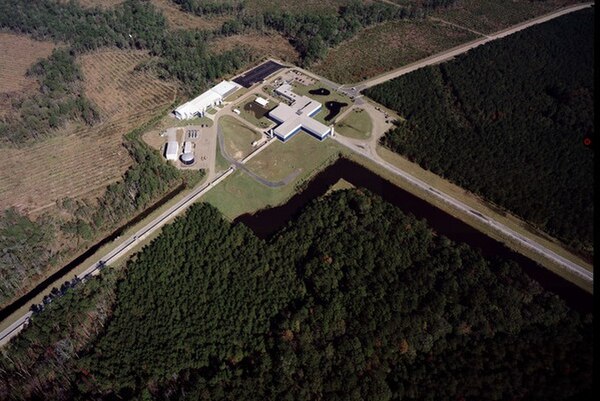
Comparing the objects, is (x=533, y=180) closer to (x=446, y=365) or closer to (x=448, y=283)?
(x=448, y=283)

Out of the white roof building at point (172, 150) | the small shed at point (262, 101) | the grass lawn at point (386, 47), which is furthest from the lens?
Result: the grass lawn at point (386, 47)

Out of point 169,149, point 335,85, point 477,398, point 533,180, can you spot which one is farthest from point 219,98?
point 477,398

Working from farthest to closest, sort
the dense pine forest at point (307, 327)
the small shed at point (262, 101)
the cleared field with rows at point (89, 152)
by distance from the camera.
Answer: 1. the small shed at point (262, 101)
2. the cleared field with rows at point (89, 152)
3. the dense pine forest at point (307, 327)

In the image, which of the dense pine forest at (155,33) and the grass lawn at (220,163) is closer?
the grass lawn at (220,163)

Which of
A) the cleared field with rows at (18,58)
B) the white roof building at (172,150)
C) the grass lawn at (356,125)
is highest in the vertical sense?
the grass lawn at (356,125)

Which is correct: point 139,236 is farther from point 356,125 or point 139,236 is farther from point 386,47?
point 386,47

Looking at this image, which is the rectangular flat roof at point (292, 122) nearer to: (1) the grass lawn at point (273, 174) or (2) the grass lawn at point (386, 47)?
(1) the grass lawn at point (273, 174)

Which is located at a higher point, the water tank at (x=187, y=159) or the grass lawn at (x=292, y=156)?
the grass lawn at (x=292, y=156)

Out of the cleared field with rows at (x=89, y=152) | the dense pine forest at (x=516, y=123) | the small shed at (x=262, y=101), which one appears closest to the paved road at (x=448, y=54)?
the dense pine forest at (x=516, y=123)
